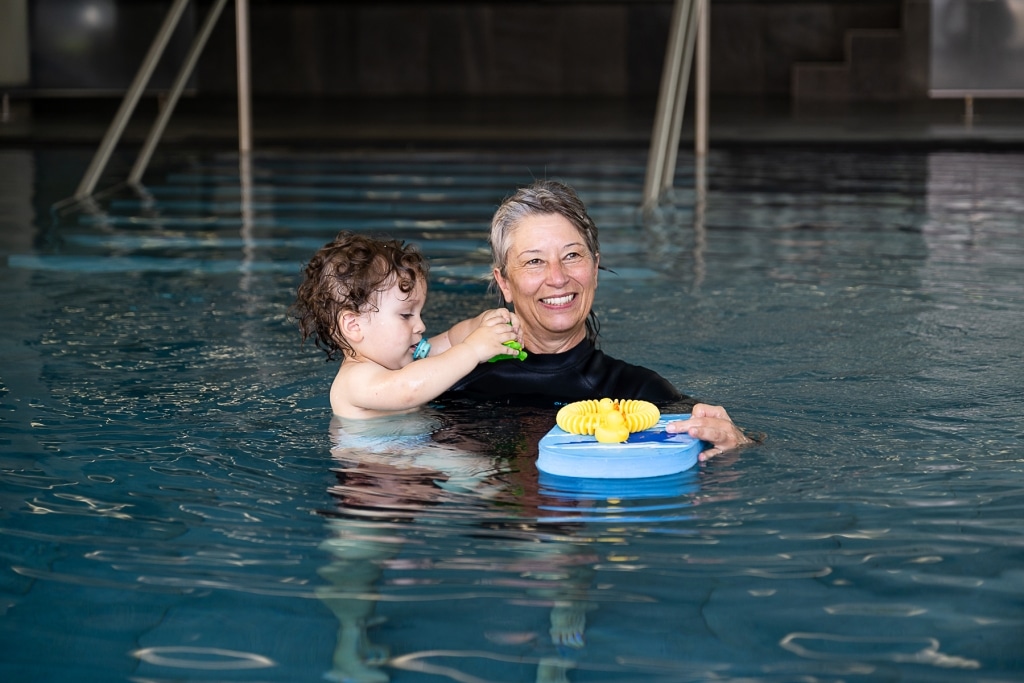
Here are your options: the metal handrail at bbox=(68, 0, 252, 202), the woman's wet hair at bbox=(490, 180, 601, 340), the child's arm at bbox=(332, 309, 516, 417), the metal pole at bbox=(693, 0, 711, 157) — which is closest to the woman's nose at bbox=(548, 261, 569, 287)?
the woman's wet hair at bbox=(490, 180, 601, 340)

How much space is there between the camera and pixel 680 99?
10.0 metres

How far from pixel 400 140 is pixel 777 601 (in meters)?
11.2

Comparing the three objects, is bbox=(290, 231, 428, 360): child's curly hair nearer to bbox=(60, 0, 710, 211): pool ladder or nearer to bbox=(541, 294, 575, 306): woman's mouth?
bbox=(541, 294, 575, 306): woman's mouth

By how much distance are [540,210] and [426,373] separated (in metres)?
0.55

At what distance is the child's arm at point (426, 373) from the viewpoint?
340cm

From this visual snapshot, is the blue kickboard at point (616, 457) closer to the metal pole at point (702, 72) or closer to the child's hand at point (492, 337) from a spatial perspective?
the child's hand at point (492, 337)

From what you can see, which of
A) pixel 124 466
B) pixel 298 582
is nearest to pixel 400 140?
pixel 124 466

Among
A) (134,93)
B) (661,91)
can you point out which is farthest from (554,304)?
(134,93)

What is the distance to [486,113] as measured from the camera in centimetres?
1666

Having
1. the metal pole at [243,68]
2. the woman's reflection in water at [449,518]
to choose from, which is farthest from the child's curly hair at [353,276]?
the metal pole at [243,68]

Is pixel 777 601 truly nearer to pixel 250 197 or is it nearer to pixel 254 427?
pixel 254 427

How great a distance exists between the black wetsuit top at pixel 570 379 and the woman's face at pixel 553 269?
0.59ft

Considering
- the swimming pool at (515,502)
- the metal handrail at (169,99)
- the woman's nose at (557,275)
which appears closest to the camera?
the swimming pool at (515,502)

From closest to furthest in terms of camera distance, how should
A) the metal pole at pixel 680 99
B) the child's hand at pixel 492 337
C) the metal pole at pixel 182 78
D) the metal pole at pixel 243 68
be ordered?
the child's hand at pixel 492 337
the metal pole at pixel 680 99
the metal pole at pixel 182 78
the metal pole at pixel 243 68
